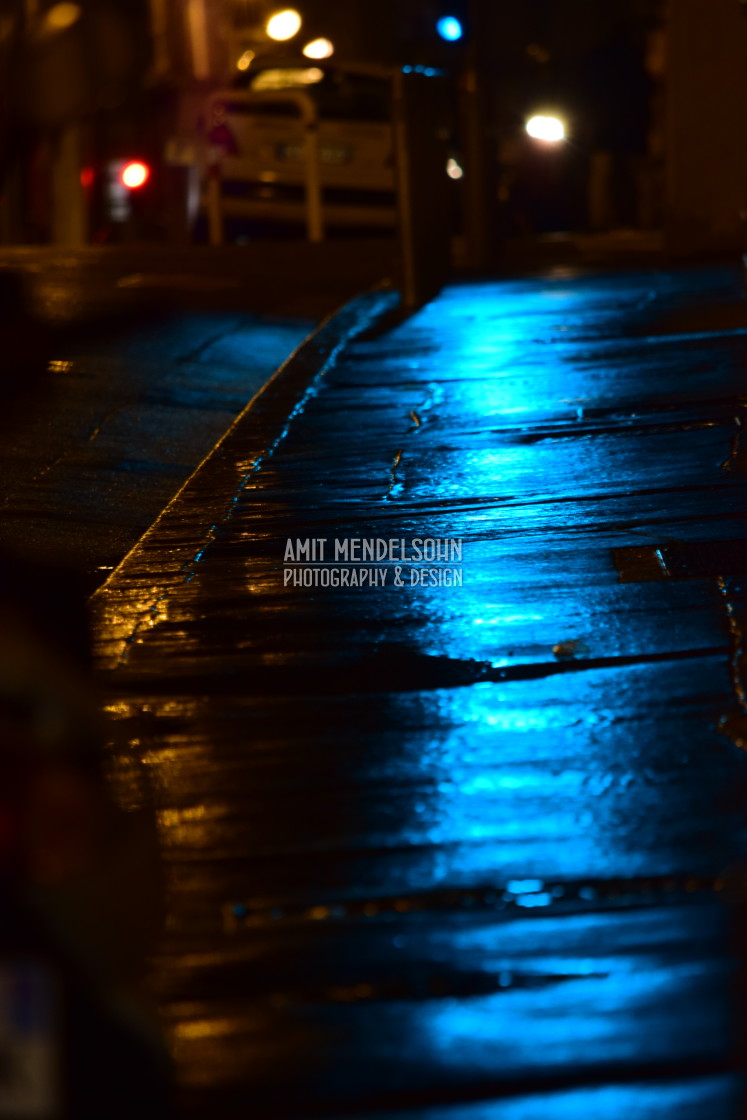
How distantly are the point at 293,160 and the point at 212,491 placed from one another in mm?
12339

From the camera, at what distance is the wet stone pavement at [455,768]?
11.0 feet

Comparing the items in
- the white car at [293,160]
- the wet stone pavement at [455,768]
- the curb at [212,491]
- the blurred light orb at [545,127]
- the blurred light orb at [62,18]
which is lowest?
the wet stone pavement at [455,768]

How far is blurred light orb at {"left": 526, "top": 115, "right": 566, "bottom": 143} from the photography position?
2186cm

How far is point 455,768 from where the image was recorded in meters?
4.73

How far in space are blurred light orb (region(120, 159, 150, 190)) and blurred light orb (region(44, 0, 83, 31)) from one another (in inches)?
700

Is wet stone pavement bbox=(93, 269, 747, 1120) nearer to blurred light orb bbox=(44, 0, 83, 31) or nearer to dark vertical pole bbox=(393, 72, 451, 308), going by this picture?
blurred light orb bbox=(44, 0, 83, 31)

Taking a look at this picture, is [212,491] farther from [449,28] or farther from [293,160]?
[293,160]

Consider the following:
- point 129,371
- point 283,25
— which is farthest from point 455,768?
point 283,25

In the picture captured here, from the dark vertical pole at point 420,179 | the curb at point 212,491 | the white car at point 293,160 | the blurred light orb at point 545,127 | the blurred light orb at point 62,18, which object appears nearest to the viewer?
the blurred light orb at point 62,18

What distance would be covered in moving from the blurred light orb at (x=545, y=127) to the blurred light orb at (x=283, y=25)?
8756 mm

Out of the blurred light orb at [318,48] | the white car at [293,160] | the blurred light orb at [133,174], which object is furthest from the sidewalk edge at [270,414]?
the blurred light orb at [318,48]

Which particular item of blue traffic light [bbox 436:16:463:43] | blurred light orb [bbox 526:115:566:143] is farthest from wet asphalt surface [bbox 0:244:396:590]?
blurred light orb [bbox 526:115:566:143]

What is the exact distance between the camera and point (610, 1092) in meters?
3.13

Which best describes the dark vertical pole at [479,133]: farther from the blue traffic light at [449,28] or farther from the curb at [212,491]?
the curb at [212,491]
